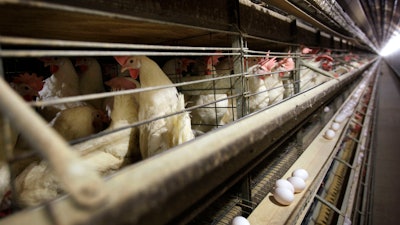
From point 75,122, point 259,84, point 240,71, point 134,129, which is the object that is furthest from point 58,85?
point 259,84

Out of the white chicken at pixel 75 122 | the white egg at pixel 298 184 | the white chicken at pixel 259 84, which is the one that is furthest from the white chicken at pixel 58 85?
the white egg at pixel 298 184

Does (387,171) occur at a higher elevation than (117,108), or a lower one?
lower

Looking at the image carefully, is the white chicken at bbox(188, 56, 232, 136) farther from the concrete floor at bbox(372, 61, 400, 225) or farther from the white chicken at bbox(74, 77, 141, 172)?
the concrete floor at bbox(372, 61, 400, 225)

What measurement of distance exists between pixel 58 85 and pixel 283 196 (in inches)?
53.3

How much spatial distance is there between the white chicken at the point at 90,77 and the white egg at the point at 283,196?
3.83ft

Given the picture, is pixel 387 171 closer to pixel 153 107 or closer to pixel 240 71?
pixel 240 71

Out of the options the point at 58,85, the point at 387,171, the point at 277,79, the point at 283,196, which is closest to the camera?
the point at 283,196

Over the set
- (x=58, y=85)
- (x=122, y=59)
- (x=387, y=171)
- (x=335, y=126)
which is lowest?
(x=387, y=171)

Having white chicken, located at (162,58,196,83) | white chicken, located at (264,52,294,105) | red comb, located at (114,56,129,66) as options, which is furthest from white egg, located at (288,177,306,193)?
red comb, located at (114,56,129,66)

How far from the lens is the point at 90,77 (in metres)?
1.46

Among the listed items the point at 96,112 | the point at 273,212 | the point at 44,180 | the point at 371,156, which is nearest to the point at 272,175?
the point at 273,212

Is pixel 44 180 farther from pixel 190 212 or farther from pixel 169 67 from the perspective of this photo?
pixel 169 67

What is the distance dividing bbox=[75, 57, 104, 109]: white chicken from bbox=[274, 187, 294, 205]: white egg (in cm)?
117

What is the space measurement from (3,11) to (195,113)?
1.08 m
